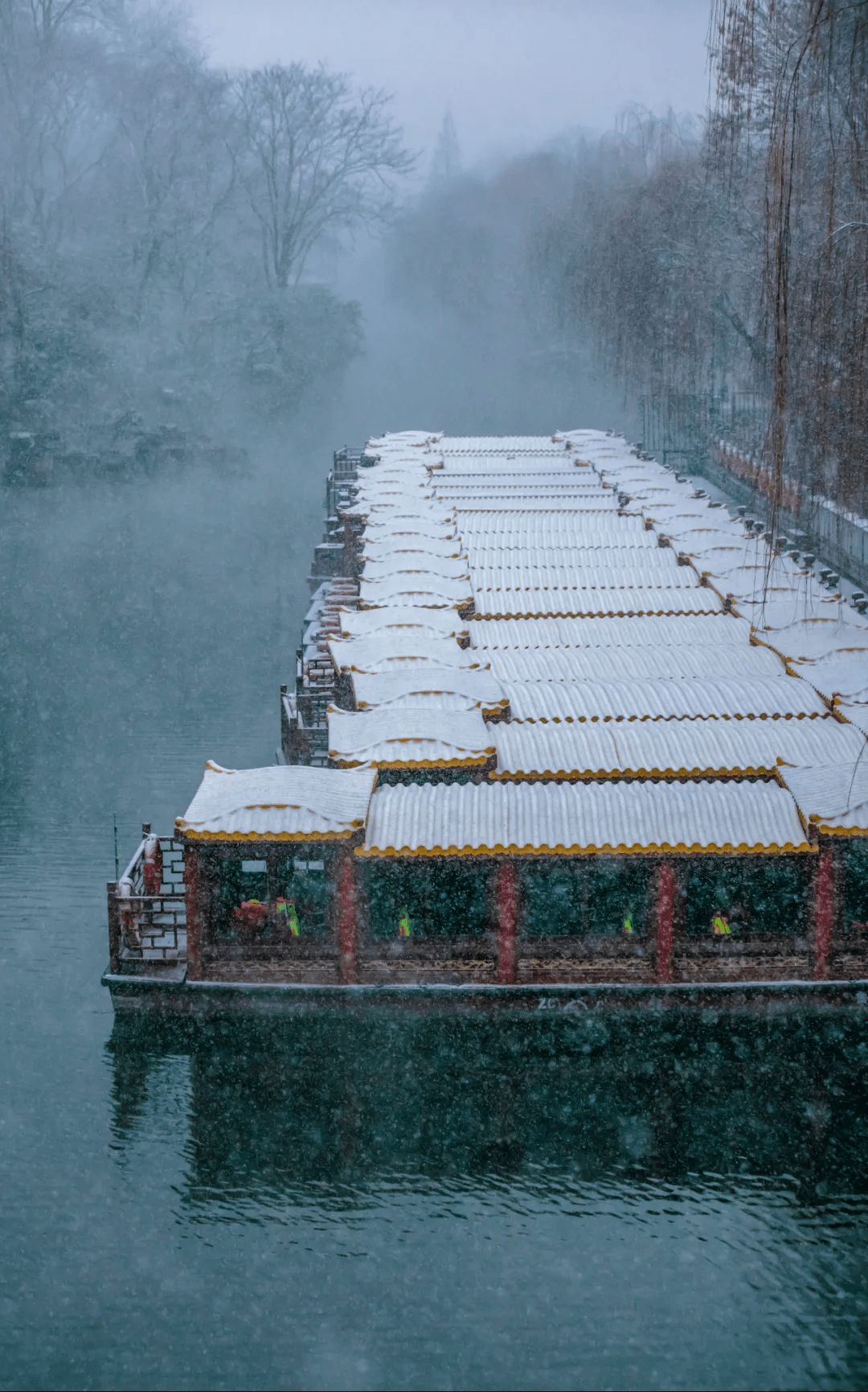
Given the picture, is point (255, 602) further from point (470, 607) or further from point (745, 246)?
point (745, 246)

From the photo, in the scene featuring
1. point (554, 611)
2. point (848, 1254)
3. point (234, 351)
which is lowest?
point (848, 1254)

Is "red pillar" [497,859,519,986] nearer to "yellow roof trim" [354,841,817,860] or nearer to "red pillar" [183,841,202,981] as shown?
"yellow roof trim" [354,841,817,860]

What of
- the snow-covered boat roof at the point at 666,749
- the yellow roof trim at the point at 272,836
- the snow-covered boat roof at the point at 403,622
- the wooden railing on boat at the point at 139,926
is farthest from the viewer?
the snow-covered boat roof at the point at 403,622

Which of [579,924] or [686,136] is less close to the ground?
[686,136]

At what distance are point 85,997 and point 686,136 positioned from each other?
41.9 meters

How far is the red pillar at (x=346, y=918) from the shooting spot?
1354 centimetres

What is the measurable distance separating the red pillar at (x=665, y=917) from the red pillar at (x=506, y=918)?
147 cm

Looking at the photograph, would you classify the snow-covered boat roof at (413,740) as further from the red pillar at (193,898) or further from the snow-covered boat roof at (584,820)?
the red pillar at (193,898)

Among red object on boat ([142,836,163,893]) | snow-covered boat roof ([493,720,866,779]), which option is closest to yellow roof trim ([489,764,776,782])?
snow-covered boat roof ([493,720,866,779])

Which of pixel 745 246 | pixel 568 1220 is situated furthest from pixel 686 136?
pixel 568 1220

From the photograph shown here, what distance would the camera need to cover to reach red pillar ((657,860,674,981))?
13625 millimetres

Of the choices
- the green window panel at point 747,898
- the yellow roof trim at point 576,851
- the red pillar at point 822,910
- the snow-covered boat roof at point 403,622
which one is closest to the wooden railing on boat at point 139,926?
the yellow roof trim at point 576,851

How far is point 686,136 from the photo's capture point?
155 ft

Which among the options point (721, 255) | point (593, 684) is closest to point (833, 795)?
point (593, 684)
